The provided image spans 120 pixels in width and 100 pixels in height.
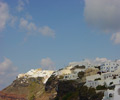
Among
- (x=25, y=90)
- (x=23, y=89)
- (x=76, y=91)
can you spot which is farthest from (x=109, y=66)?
(x=23, y=89)

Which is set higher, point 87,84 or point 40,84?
point 40,84

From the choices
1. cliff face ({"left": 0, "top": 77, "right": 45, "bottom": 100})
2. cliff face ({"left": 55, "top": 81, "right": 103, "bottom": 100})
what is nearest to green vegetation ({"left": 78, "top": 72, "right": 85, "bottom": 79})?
cliff face ({"left": 55, "top": 81, "right": 103, "bottom": 100})

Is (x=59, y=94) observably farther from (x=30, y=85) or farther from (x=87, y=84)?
(x=30, y=85)

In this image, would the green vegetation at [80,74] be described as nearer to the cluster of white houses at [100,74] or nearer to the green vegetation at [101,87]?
the cluster of white houses at [100,74]

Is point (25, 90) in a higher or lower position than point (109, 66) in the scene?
lower

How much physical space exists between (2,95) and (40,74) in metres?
21.7

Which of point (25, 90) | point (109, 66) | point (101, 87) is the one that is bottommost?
point (101, 87)

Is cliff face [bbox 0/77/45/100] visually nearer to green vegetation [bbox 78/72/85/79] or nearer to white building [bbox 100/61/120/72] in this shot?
green vegetation [bbox 78/72/85/79]

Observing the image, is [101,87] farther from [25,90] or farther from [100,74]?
[25,90]

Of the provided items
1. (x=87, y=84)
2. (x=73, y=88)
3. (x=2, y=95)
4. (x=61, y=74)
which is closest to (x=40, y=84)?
(x=2, y=95)

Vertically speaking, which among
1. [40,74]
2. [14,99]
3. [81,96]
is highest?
[40,74]

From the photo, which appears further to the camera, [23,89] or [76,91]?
[23,89]

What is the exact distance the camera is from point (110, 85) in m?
49.9

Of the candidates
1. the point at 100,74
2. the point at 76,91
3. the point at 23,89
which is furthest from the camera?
the point at 23,89
